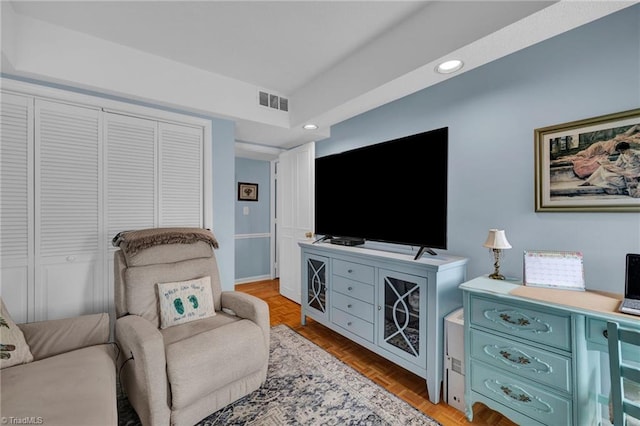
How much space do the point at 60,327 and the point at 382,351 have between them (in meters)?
2.16

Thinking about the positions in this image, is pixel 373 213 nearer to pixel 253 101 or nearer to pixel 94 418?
pixel 253 101

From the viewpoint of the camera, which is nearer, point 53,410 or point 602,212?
point 53,410

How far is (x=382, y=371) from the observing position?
2125 millimetres

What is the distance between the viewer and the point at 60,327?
163 centimetres

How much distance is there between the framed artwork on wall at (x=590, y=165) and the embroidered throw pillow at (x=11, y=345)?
307 cm

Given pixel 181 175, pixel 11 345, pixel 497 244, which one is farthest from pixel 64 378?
pixel 497 244

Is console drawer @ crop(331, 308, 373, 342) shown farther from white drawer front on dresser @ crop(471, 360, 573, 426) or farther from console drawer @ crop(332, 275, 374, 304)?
white drawer front on dresser @ crop(471, 360, 573, 426)

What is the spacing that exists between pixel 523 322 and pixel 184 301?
212cm

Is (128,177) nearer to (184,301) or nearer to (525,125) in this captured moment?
(184,301)

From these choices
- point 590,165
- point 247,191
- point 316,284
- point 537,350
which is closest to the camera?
point 537,350

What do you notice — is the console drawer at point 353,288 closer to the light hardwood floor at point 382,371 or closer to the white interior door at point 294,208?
the light hardwood floor at point 382,371

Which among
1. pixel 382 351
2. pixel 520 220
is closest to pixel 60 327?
pixel 382 351

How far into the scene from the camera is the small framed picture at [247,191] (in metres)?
4.57

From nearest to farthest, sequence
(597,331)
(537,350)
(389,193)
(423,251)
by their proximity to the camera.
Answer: (597,331) < (537,350) < (423,251) < (389,193)
